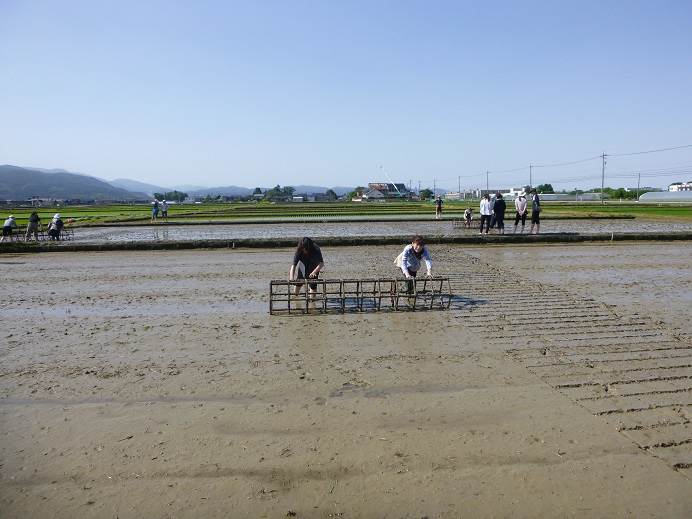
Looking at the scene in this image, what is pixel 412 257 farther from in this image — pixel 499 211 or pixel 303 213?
pixel 303 213

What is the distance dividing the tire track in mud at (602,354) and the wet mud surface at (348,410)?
0.03 metres

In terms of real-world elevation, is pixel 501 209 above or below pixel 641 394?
above

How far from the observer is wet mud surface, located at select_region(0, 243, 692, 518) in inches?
142

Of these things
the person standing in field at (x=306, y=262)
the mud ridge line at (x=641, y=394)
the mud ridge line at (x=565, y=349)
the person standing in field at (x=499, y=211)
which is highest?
the person standing in field at (x=499, y=211)

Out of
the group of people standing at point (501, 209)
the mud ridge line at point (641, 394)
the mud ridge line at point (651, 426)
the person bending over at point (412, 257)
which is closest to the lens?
the mud ridge line at point (651, 426)

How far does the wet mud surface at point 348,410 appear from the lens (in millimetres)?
3611

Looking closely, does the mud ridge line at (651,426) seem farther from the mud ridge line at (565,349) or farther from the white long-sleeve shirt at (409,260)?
the white long-sleeve shirt at (409,260)

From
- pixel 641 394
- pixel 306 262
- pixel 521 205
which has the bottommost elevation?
pixel 641 394

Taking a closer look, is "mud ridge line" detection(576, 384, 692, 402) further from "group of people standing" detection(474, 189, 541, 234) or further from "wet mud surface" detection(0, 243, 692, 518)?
"group of people standing" detection(474, 189, 541, 234)

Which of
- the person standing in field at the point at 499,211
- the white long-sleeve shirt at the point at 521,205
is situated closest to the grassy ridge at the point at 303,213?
the white long-sleeve shirt at the point at 521,205

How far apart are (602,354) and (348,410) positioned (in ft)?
11.0

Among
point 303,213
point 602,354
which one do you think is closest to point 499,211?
point 602,354

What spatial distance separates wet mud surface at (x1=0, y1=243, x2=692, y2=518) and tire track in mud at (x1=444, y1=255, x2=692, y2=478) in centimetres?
3

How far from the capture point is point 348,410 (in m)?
4.86
